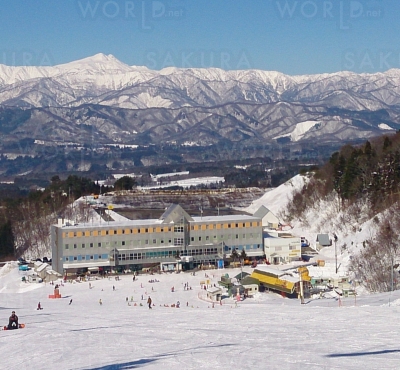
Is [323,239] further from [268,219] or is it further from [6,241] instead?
[6,241]

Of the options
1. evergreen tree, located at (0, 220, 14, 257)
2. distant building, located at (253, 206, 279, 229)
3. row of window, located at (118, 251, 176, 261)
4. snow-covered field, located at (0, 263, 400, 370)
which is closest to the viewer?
snow-covered field, located at (0, 263, 400, 370)

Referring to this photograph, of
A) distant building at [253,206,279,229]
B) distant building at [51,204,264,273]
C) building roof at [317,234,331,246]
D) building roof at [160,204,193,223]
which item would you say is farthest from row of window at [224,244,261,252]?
distant building at [253,206,279,229]

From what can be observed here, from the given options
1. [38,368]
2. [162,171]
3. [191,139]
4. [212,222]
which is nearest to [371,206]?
[212,222]

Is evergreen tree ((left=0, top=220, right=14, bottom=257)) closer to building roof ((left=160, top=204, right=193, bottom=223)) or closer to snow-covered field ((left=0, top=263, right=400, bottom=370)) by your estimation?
building roof ((left=160, top=204, right=193, bottom=223))

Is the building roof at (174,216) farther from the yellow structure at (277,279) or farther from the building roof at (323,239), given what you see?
the yellow structure at (277,279)

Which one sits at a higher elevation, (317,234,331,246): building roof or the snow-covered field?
(317,234,331,246): building roof

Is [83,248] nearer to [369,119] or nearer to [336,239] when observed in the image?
[336,239]
